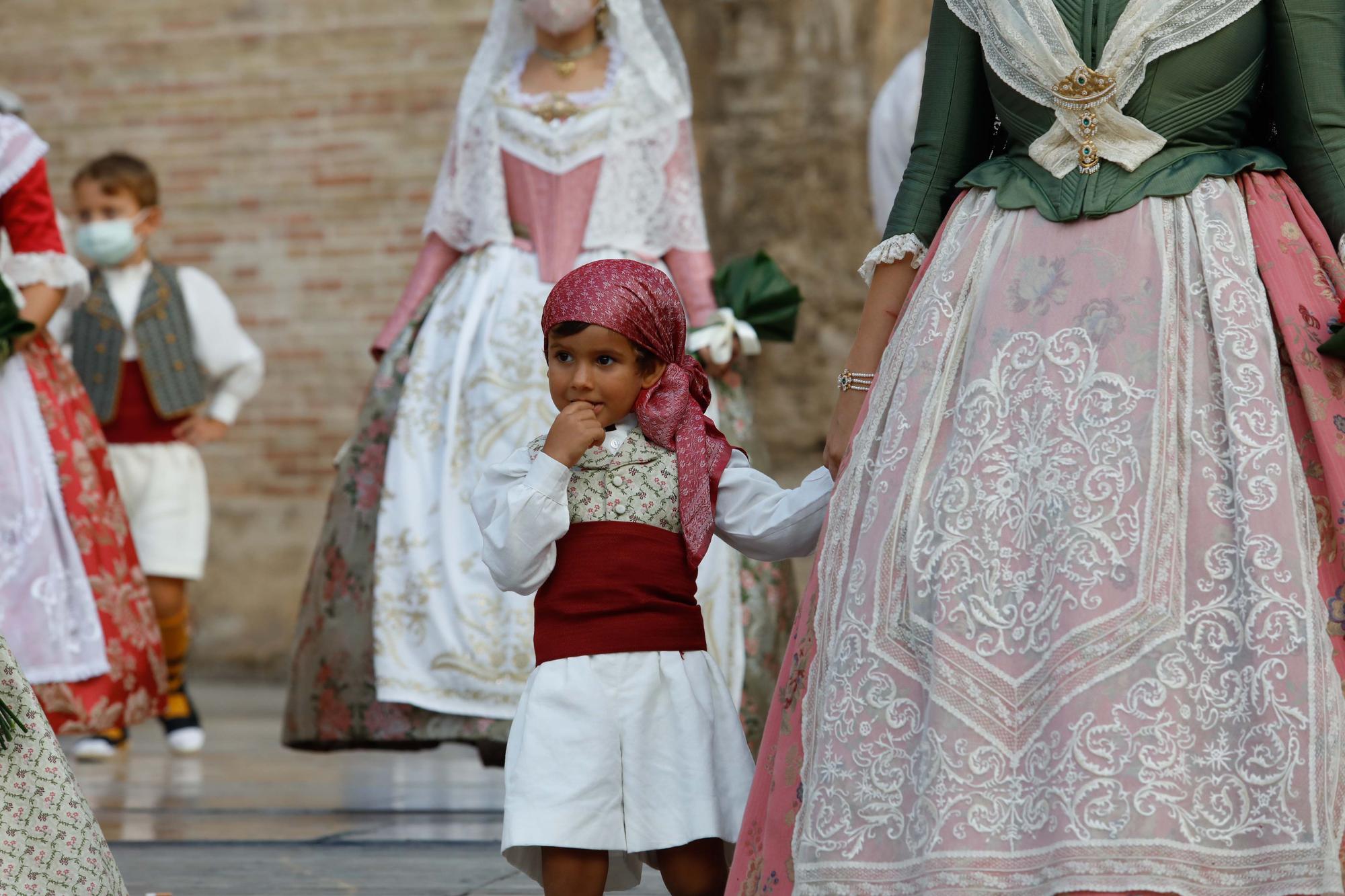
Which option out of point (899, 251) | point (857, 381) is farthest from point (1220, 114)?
point (857, 381)

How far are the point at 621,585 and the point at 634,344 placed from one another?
0.37 metres

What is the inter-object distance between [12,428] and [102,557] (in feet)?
1.47

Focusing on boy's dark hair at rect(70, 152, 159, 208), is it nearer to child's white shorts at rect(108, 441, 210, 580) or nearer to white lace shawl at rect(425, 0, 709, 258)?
child's white shorts at rect(108, 441, 210, 580)

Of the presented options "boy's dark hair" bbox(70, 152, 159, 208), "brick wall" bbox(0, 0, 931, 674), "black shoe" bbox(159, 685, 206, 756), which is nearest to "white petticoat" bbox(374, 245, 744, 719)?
"black shoe" bbox(159, 685, 206, 756)

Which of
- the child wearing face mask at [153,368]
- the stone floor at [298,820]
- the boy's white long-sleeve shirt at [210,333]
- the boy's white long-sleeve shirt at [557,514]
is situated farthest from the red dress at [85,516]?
the boy's white long-sleeve shirt at [557,514]

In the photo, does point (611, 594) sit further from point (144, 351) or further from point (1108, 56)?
point (144, 351)

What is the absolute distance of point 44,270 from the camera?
5215mm

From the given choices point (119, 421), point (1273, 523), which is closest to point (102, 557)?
point (119, 421)

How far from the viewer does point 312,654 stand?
16.0 feet

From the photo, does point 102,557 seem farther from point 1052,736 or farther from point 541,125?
point 1052,736

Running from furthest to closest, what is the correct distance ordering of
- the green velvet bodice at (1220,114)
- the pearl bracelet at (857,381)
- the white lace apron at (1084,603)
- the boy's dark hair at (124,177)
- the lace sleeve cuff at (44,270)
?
the boy's dark hair at (124,177) → the lace sleeve cuff at (44,270) → the pearl bracelet at (857,381) → the green velvet bodice at (1220,114) → the white lace apron at (1084,603)

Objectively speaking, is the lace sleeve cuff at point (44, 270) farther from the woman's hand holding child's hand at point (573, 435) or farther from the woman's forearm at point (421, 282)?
the woman's hand holding child's hand at point (573, 435)

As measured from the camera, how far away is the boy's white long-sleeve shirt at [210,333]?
689 cm

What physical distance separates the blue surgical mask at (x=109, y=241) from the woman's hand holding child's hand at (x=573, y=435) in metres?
4.39
